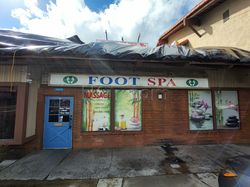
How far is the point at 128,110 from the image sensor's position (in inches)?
283

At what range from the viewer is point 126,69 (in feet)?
23.2

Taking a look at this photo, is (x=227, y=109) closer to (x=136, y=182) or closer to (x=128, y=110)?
(x=128, y=110)

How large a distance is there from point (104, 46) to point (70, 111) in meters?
3.03

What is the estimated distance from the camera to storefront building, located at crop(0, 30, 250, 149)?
21.9 ft

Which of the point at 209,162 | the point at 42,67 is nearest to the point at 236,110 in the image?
the point at 209,162

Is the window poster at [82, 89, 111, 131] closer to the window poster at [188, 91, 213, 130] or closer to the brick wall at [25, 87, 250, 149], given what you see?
the brick wall at [25, 87, 250, 149]

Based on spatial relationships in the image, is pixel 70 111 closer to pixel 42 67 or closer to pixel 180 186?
pixel 42 67

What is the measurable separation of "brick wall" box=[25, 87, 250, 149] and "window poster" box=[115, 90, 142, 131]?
0.72 ft

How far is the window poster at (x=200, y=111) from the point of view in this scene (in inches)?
294

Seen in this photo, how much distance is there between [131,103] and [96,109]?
149 cm

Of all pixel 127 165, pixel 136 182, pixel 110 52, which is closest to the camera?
pixel 136 182

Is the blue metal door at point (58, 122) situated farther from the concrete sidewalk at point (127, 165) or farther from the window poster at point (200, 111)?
the window poster at point (200, 111)

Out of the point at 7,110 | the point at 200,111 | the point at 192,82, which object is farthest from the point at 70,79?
the point at 200,111

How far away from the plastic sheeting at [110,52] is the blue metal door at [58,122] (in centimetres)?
220
